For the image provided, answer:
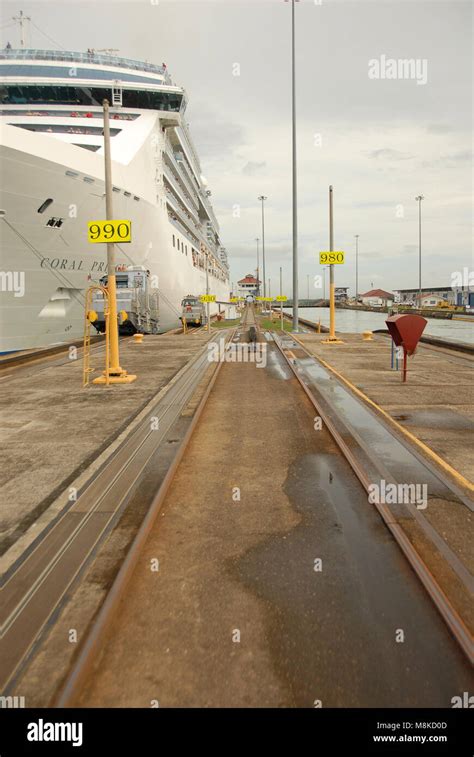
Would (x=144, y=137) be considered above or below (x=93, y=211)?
above

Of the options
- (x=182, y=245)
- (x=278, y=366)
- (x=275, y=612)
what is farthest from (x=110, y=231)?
(x=182, y=245)

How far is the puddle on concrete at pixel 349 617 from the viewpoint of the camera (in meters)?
2.91

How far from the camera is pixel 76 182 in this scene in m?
20.0

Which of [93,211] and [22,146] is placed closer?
[22,146]

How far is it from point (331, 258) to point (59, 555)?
20.7 m

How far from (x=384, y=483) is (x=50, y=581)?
3825mm

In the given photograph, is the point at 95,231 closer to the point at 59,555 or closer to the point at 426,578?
the point at 59,555

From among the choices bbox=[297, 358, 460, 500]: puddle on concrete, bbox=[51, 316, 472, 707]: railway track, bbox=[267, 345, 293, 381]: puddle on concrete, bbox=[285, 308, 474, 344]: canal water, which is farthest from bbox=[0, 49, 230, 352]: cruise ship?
bbox=[285, 308, 474, 344]: canal water

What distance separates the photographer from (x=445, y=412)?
981cm

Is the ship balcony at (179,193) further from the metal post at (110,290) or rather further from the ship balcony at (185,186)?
the metal post at (110,290)

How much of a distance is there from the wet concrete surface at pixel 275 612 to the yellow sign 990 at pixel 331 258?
18064mm

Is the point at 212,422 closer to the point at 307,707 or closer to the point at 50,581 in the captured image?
the point at 50,581
